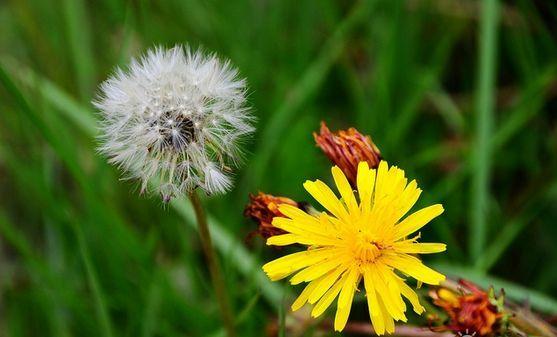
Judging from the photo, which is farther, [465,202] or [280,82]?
[280,82]

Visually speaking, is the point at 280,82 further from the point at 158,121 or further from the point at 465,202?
the point at 158,121

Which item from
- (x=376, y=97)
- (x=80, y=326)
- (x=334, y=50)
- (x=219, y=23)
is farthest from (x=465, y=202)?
(x=80, y=326)

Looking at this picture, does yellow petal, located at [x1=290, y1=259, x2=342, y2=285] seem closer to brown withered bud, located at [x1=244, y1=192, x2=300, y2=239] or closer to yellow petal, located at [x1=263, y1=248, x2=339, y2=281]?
yellow petal, located at [x1=263, y1=248, x2=339, y2=281]

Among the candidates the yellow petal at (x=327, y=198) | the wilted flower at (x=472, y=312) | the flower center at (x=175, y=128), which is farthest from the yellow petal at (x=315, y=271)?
the flower center at (x=175, y=128)

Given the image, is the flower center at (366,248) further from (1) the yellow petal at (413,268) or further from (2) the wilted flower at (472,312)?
(2) the wilted flower at (472,312)

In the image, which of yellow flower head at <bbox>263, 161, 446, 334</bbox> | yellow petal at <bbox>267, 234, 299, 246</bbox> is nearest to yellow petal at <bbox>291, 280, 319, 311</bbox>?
yellow flower head at <bbox>263, 161, 446, 334</bbox>

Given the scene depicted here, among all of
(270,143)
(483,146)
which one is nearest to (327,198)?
(483,146)

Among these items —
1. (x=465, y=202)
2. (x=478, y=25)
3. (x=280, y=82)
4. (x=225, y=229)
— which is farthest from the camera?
(x=478, y=25)

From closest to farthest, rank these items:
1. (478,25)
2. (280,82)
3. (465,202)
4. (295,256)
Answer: (295,256), (465,202), (280,82), (478,25)
